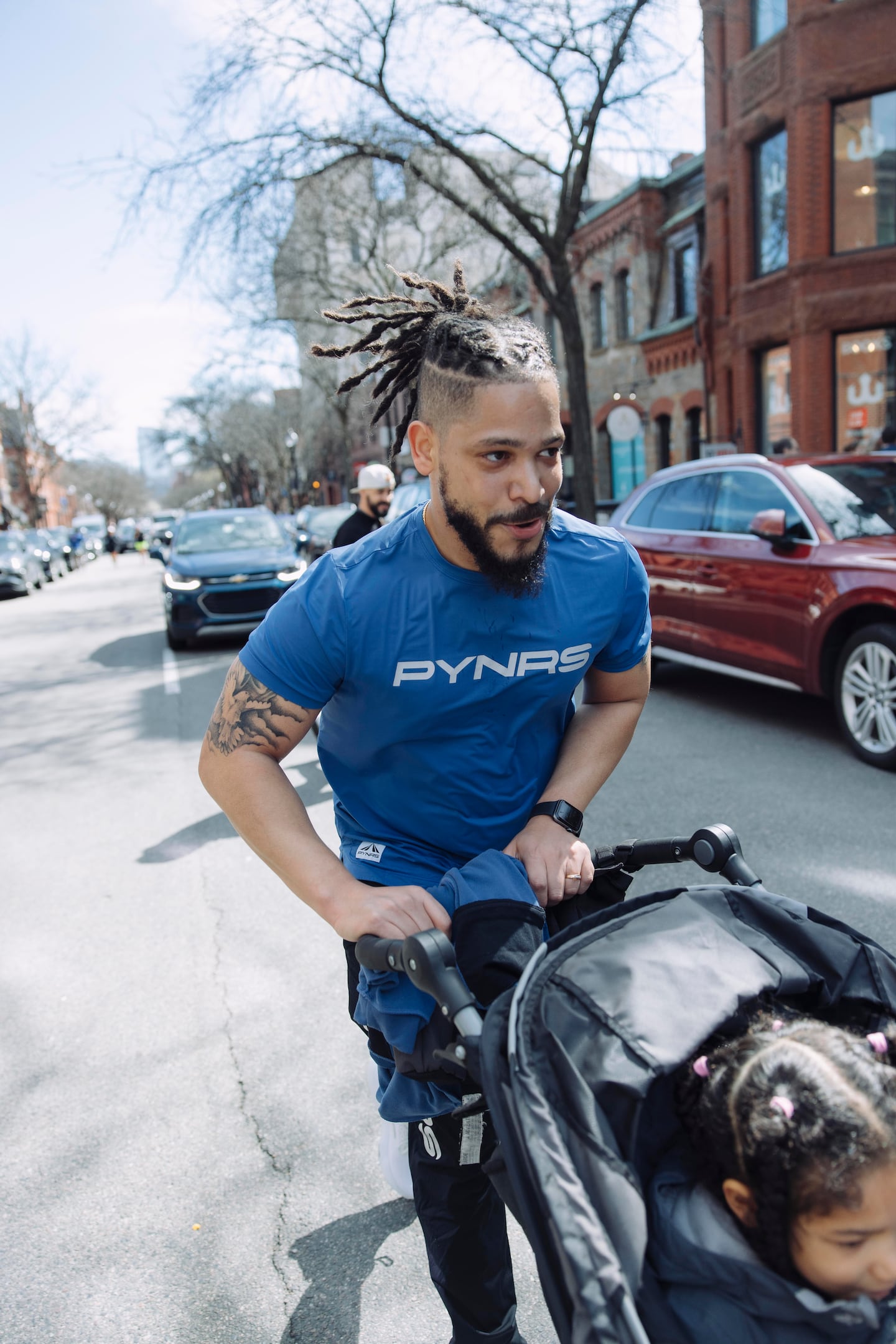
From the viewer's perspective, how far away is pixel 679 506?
798 cm

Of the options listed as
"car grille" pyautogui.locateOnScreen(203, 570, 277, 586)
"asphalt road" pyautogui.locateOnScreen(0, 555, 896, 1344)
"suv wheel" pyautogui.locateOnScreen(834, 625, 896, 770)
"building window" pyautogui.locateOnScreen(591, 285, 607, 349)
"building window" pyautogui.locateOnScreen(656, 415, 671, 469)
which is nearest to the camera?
"asphalt road" pyautogui.locateOnScreen(0, 555, 896, 1344)

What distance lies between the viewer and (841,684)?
6.21 metres

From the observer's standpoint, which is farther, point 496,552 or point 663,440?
point 663,440

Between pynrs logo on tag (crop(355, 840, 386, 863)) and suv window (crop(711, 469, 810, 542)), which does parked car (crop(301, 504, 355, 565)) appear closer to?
suv window (crop(711, 469, 810, 542))

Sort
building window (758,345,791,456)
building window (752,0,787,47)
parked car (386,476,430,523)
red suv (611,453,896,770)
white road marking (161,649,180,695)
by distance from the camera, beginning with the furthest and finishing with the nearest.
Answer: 1. building window (758,345,791,456)
2. building window (752,0,787,47)
3. parked car (386,476,430,523)
4. white road marking (161,649,180,695)
5. red suv (611,453,896,770)

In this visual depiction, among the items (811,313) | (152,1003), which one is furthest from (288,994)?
(811,313)

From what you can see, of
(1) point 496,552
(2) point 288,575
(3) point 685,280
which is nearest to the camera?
(1) point 496,552

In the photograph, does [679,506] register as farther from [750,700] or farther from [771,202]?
[771,202]

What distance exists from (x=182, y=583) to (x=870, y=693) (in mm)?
8886

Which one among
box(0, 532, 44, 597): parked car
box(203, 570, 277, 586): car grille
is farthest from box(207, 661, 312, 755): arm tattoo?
box(0, 532, 44, 597): parked car

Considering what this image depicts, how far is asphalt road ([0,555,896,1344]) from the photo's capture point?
234cm

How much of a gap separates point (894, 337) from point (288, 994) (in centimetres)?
1716

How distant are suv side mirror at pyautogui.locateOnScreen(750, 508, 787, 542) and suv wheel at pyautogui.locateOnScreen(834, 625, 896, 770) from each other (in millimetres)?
808

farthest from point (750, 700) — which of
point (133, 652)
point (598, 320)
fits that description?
point (598, 320)
